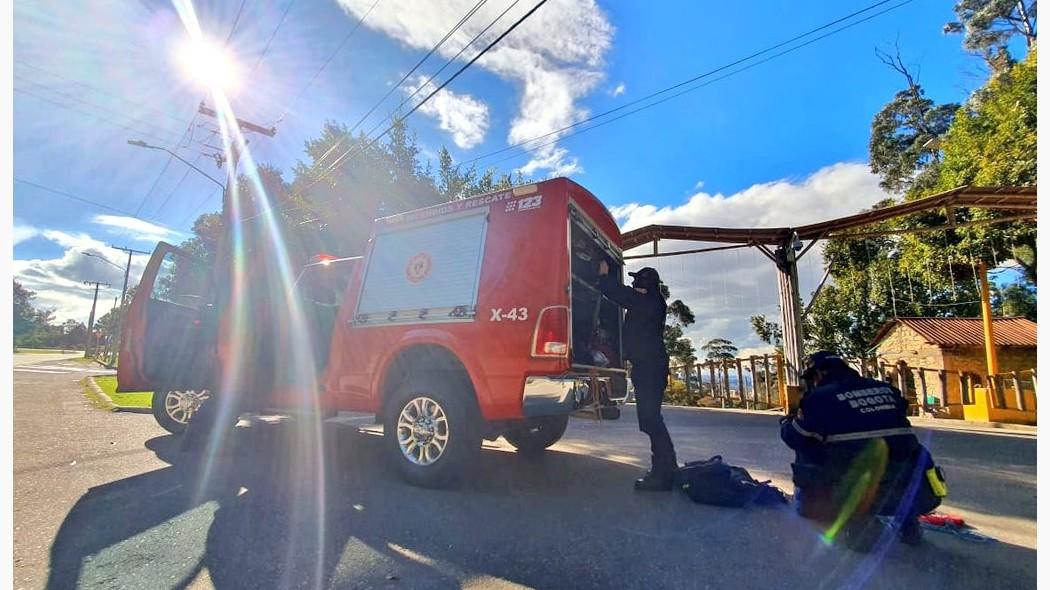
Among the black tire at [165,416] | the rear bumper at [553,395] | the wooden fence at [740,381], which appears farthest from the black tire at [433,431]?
the wooden fence at [740,381]

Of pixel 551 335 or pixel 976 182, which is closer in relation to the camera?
pixel 551 335

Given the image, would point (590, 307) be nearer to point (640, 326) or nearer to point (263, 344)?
point (640, 326)

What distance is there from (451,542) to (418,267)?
92.1 inches

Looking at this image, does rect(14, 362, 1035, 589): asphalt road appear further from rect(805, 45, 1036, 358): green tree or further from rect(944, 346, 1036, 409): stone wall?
rect(944, 346, 1036, 409): stone wall

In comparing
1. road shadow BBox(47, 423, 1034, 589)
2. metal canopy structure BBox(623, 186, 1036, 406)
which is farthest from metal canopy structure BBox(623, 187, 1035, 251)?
road shadow BBox(47, 423, 1034, 589)

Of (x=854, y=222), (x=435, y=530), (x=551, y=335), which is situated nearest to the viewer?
(x=435, y=530)

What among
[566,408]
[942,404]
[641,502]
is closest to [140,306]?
[566,408]

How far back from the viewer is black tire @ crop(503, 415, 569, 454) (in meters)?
5.24

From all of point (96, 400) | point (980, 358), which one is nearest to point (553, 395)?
point (96, 400)

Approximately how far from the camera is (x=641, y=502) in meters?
3.68

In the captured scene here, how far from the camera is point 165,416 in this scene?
6.30 m

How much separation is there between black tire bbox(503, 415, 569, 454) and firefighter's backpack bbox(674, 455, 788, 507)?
1.70 m

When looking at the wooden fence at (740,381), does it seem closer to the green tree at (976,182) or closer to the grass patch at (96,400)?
the green tree at (976,182)

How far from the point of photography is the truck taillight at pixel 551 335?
3494 millimetres
